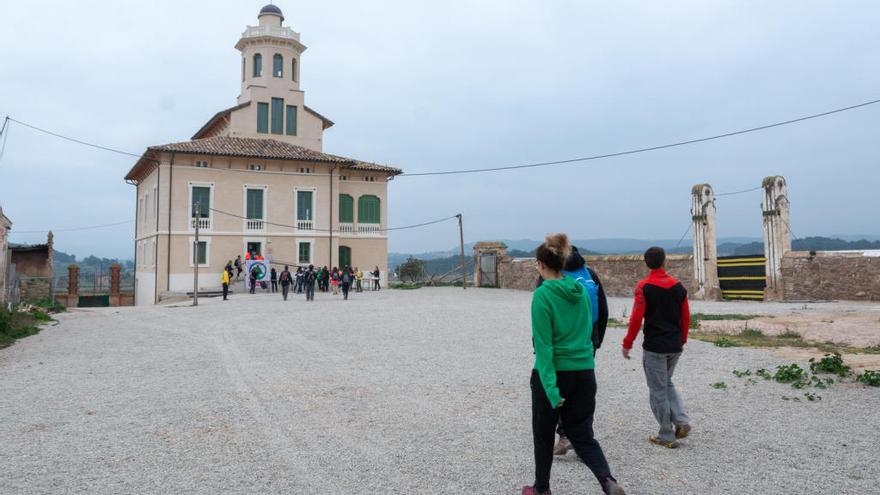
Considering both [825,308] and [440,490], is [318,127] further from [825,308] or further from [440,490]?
[440,490]

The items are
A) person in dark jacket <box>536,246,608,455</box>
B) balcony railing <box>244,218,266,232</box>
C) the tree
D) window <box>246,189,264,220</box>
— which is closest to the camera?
person in dark jacket <box>536,246,608,455</box>

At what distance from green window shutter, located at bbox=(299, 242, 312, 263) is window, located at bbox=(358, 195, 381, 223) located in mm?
3687

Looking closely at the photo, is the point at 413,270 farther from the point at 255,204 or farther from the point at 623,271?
the point at 623,271

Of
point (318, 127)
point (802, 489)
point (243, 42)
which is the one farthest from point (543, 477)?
point (243, 42)

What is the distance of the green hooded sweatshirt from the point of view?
357 centimetres

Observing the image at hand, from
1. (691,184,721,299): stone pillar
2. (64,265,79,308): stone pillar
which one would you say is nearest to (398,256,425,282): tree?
(64,265,79,308): stone pillar

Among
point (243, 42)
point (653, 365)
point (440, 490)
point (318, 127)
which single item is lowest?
point (440, 490)

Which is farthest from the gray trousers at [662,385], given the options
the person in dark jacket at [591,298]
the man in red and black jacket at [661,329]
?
the person in dark jacket at [591,298]

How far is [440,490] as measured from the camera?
13.6 ft

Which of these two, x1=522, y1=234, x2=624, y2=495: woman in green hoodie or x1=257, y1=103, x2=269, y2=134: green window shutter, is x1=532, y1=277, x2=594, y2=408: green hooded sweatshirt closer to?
x1=522, y1=234, x2=624, y2=495: woman in green hoodie

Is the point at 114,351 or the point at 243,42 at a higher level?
the point at 243,42

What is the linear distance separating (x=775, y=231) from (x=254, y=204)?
81.8 ft

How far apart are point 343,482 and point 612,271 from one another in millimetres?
22624

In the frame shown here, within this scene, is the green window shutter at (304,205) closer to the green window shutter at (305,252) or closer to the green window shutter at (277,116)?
the green window shutter at (305,252)
